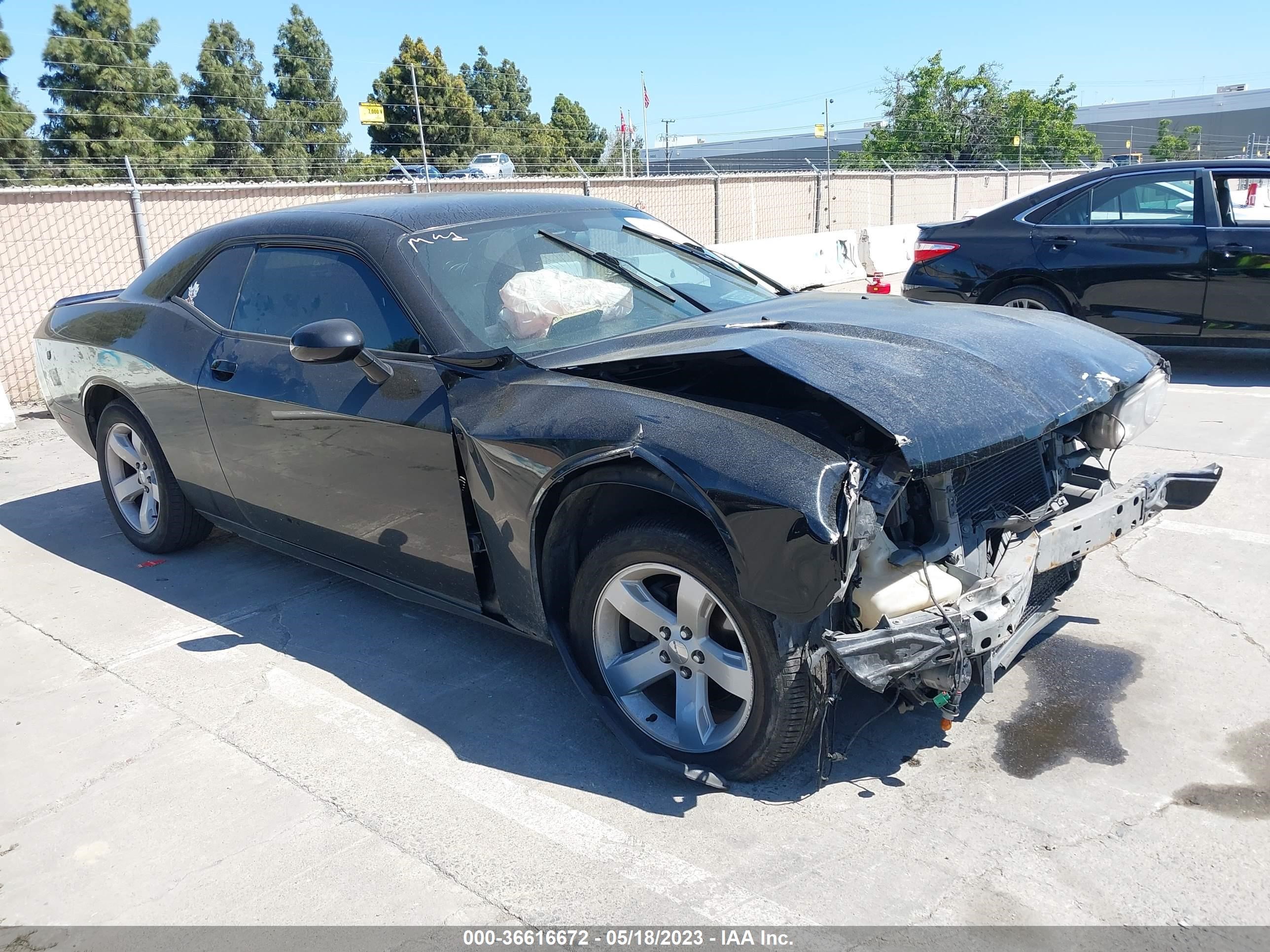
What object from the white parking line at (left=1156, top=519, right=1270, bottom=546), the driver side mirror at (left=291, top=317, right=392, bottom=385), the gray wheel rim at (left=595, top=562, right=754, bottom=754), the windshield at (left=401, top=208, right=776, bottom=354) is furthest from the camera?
the white parking line at (left=1156, top=519, right=1270, bottom=546)

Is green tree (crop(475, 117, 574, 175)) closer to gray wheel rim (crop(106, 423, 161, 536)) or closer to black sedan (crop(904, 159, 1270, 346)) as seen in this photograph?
black sedan (crop(904, 159, 1270, 346))

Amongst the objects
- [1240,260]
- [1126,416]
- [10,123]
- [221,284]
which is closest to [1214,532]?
[1126,416]

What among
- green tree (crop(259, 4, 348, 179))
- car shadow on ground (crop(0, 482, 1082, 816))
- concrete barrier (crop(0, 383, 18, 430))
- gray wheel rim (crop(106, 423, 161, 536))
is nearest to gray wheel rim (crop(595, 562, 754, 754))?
car shadow on ground (crop(0, 482, 1082, 816))

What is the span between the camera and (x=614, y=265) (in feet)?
13.1

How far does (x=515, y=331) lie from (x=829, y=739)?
1.76 m

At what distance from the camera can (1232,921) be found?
2322mm

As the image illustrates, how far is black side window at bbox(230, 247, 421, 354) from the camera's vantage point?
3.64 m

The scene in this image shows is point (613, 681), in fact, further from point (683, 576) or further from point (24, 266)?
point (24, 266)

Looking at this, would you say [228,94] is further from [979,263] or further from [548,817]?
[548,817]

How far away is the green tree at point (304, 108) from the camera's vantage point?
28.4 m

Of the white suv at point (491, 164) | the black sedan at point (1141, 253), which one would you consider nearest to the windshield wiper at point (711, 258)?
the black sedan at point (1141, 253)

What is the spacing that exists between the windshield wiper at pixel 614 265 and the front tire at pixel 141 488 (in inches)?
93.6

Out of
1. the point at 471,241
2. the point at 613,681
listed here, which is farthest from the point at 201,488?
the point at 613,681

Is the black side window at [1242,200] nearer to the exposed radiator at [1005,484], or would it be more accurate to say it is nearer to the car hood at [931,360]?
the car hood at [931,360]
